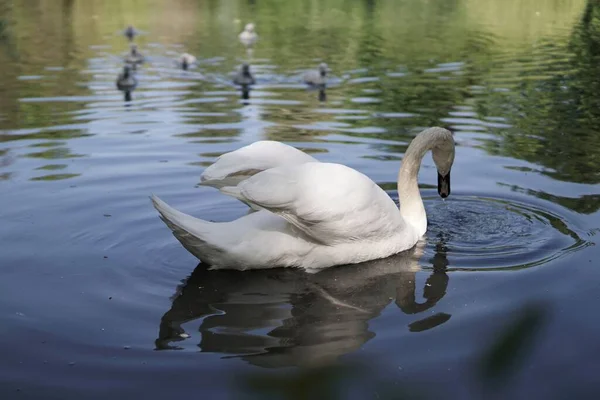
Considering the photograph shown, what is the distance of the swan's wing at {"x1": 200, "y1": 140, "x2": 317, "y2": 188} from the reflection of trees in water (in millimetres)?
3847

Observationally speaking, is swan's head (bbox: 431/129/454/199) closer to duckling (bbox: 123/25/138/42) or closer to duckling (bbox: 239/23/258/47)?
duckling (bbox: 239/23/258/47)

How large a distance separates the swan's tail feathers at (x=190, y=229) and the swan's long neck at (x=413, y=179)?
6.46 ft

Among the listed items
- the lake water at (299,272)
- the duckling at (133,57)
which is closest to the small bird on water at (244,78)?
the lake water at (299,272)

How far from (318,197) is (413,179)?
1845 mm

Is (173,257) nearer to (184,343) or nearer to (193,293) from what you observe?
(193,293)

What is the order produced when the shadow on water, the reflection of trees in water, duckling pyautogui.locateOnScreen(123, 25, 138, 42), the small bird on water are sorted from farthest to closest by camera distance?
1. duckling pyautogui.locateOnScreen(123, 25, 138, 42)
2. the small bird on water
3. the reflection of trees in water
4. the shadow on water

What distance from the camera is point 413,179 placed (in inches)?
287

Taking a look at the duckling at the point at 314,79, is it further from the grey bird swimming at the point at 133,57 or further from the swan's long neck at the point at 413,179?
the swan's long neck at the point at 413,179

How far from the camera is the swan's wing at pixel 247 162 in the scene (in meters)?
6.30

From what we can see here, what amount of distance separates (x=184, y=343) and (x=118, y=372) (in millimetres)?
556

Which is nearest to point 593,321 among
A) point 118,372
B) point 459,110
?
point 118,372

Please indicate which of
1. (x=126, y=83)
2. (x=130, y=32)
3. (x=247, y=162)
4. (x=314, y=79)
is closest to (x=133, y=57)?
(x=126, y=83)

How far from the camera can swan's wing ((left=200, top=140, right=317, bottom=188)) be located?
6.30m

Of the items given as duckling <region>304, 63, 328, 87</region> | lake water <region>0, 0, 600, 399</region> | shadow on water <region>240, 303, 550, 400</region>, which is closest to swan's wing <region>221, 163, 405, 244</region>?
lake water <region>0, 0, 600, 399</region>
